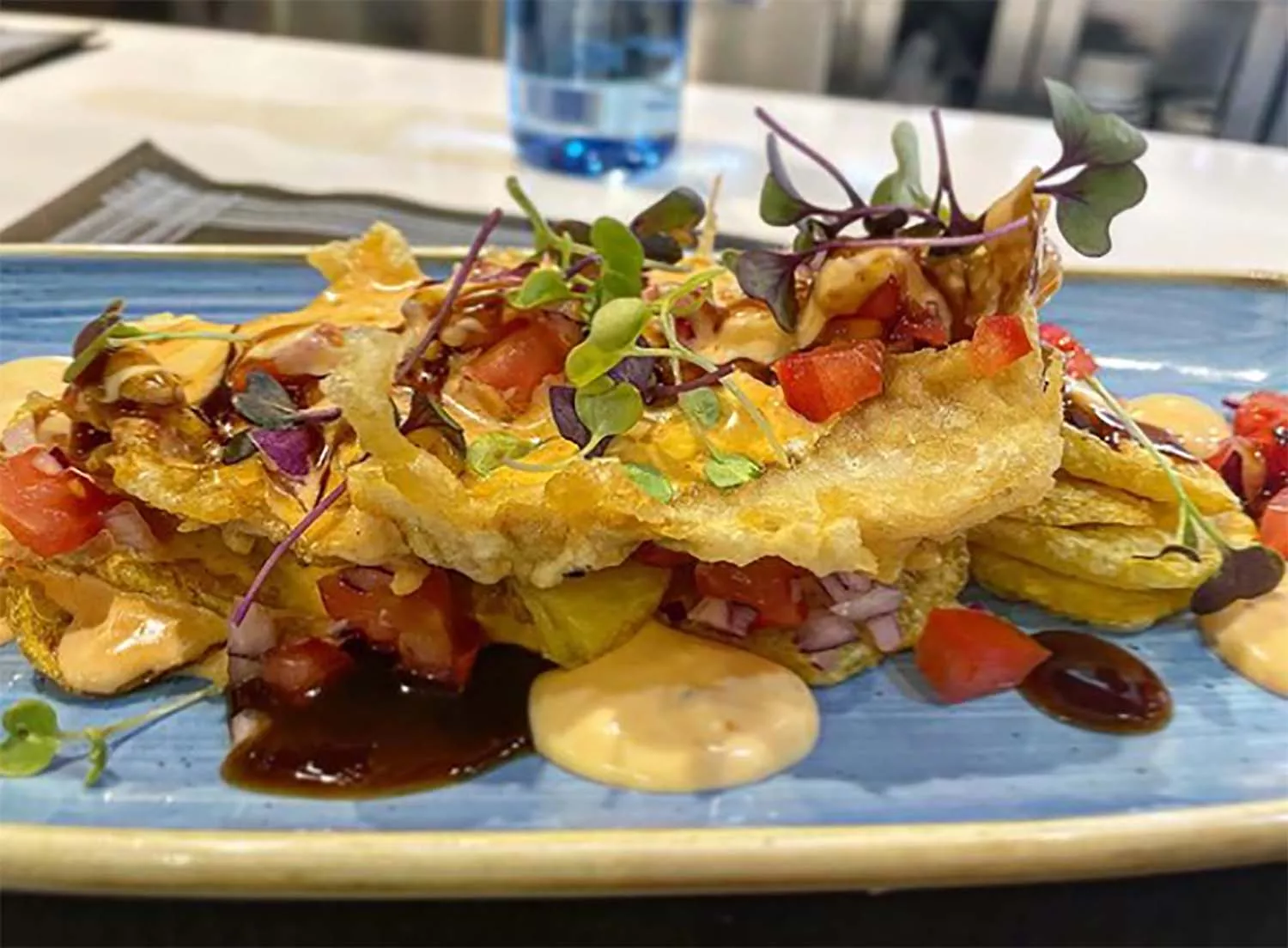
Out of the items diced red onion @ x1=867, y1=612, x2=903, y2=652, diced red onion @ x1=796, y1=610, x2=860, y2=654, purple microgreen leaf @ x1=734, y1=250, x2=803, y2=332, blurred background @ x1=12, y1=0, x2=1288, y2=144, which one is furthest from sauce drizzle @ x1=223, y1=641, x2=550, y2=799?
blurred background @ x1=12, y1=0, x2=1288, y2=144

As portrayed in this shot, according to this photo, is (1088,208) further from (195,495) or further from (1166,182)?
(1166,182)

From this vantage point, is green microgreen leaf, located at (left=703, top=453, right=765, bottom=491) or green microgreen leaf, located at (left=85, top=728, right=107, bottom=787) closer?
green microgreen leaf, located at (left=85, top=728, right=107, bottom=787)

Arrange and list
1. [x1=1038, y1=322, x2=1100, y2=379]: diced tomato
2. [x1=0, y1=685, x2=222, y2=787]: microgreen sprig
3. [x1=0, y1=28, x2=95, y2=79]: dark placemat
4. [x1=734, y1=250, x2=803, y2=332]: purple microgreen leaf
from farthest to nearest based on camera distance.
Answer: [x1=0, y1=28, x2=95, y2=79]: dark placemat < [x1=1038, y1=322, x2=1100, y2=379]: diced tomato < [x1=734, y1=250, x2=803, y2=332]: purple microgreen leaf < [x1=0, y1=685, x2=222, y2=787]: microgreen sprig

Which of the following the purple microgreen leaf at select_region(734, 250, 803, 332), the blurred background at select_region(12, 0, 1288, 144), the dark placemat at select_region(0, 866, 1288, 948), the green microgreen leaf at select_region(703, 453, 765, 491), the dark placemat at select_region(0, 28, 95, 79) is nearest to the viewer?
the dark placemat at select_region(0, 866, 1288, 948)

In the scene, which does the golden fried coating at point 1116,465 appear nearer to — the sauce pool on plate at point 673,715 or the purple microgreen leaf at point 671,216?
the sauce pool on plate at point 673,715

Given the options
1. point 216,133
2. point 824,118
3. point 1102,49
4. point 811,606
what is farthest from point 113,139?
point 1102,49

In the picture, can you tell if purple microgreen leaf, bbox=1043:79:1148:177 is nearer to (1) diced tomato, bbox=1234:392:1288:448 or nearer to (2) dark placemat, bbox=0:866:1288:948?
(1) diced tomato, bbox=1234:392:1288:448
